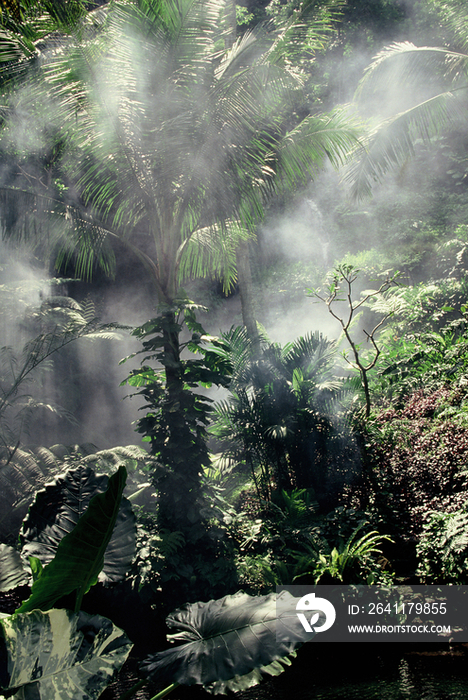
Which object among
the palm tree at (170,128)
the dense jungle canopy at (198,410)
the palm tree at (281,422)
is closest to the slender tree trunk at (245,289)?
the dense jungle canopy at (198,410)

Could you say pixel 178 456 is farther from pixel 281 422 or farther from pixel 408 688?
pixel 408 688

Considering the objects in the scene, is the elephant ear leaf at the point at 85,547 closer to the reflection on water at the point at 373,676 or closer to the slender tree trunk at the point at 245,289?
the reflection on water at the point at 373,676

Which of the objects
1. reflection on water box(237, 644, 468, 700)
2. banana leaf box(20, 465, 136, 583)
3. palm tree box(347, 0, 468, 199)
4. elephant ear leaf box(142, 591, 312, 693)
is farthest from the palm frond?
elephant ear leaf box(142, 591, 312, 693)

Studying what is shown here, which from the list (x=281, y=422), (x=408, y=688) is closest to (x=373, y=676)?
(x=408, y=688)

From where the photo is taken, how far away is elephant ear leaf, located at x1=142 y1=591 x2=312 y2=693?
1362 mm

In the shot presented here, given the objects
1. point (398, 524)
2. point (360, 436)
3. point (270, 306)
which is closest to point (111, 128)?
point (360, 436)

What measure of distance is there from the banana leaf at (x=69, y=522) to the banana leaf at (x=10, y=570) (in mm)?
88

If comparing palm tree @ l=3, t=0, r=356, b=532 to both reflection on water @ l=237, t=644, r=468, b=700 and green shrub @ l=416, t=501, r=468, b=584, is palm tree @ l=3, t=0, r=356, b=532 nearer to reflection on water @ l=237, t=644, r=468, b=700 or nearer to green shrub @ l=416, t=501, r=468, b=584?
reflection on water @ l=237, t=644, r=468, b=700

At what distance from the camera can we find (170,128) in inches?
167

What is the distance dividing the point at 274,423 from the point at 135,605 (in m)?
2.43

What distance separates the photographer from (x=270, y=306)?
1409 cm

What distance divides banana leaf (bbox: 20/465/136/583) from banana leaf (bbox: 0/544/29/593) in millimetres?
88

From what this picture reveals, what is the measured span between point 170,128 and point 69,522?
148 inches

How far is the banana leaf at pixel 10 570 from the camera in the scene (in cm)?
179
